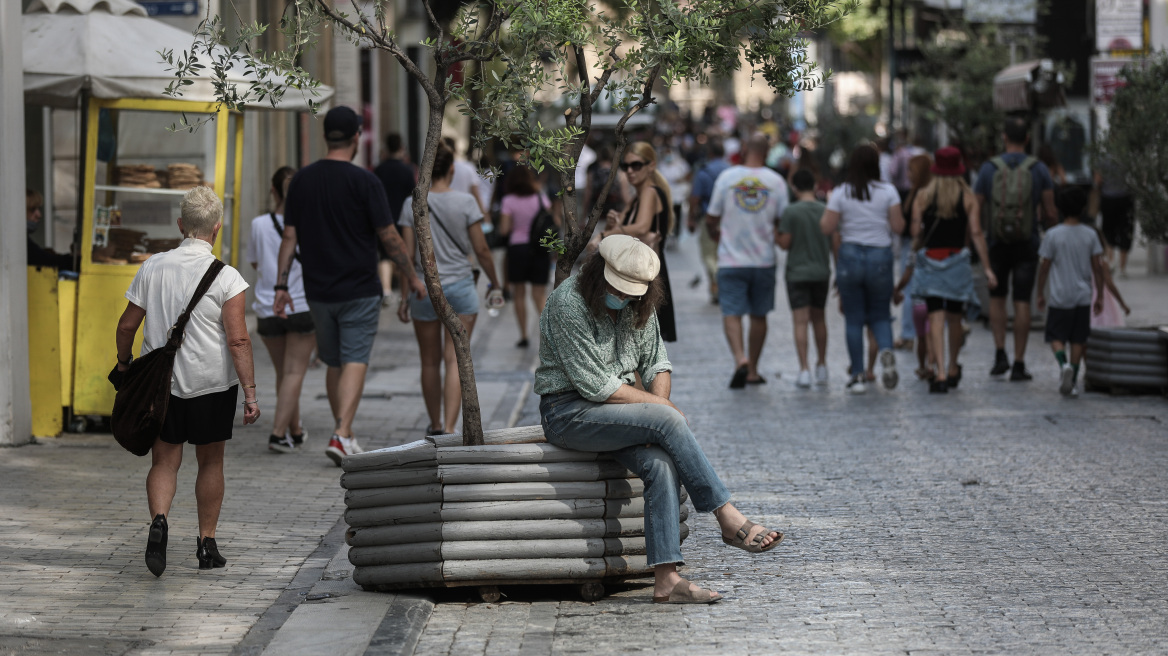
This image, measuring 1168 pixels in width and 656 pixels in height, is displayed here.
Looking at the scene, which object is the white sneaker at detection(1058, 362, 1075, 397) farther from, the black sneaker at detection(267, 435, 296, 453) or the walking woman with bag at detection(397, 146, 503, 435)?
the black sneaker at detection(267, 435, 296, 453)

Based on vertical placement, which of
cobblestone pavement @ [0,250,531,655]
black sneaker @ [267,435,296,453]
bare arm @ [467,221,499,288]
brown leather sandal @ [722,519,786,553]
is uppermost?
bare arm @ [467,221,499,288]

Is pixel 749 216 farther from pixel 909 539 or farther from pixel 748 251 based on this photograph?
pixel 909 539

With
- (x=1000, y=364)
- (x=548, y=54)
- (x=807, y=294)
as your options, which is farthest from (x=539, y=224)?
(x=548, y=54)

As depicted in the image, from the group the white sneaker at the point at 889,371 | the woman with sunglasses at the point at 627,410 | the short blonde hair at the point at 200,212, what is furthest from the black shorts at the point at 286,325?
the white sneaker at the point at 889,371

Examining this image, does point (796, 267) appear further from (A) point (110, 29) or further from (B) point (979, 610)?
(B) point (979, 610)

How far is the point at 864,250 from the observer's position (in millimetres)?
12031

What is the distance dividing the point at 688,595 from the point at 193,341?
2239 mm

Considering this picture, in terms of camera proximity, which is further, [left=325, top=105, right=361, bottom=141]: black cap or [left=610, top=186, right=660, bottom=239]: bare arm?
[left=610, top=186, right=660, bottom=239]: bare arm

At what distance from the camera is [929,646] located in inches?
209

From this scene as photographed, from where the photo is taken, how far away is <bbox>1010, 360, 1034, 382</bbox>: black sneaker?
A: 1257 centimetres

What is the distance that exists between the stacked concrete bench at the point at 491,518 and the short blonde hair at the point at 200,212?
119 cm

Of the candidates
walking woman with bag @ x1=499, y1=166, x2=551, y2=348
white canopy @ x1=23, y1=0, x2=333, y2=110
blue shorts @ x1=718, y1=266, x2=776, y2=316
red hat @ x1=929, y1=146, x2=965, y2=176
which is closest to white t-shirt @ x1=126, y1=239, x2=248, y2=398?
white canopy @ x1=23, y1=0, x2=333, y2=110

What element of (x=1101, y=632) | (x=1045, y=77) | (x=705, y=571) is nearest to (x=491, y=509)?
(x=705, y=571)

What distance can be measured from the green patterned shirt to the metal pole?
446 centimetres
